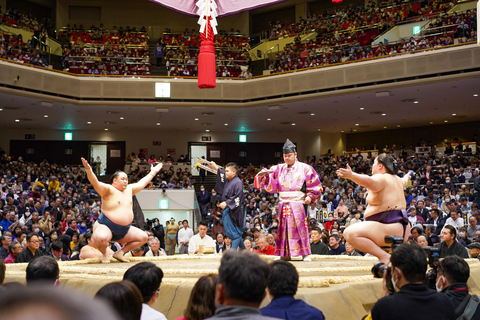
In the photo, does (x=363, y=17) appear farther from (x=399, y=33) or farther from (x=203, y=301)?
(x=203, y=301)

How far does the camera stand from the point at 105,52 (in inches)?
543

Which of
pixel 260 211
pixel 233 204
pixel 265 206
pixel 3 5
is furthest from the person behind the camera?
pixel 3 5

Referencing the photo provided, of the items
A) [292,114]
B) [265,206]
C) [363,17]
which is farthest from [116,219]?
[363,17]

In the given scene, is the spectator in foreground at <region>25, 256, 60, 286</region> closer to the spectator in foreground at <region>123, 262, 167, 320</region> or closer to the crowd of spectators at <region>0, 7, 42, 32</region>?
the spectator in foreground at <region>123, 262, 167, 320</region>

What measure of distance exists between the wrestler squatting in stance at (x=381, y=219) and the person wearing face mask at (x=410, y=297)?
1499 millimetres

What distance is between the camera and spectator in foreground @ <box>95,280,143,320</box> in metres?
1.39

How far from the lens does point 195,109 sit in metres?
13.9

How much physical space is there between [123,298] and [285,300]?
0.64 meters

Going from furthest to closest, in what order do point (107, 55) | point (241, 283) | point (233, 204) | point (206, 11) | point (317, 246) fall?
point (107, 55) < point (317, 246) < point (233, 204) < point (206, 11) < point (241, 283)

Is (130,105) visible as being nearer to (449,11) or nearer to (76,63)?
(76,63)

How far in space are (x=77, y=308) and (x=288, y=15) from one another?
712 inches

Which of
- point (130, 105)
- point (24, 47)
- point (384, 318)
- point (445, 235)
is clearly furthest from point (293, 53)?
point (384, 318)

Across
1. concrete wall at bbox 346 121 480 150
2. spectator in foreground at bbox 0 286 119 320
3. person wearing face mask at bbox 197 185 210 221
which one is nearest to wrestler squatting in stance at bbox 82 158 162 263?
spectator in foreground at bbox 0 286 119 320

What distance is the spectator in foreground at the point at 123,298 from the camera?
4.56 feet
